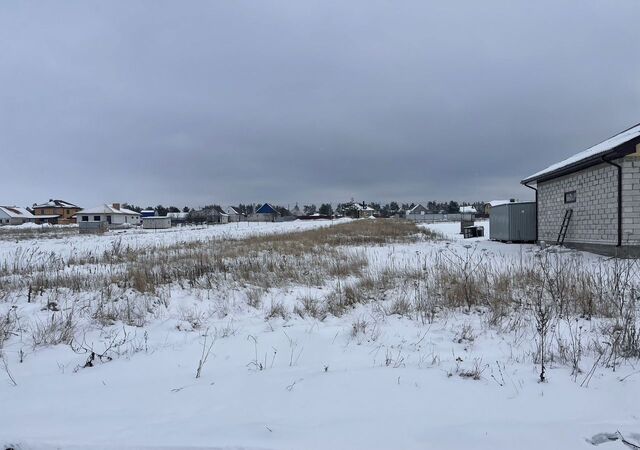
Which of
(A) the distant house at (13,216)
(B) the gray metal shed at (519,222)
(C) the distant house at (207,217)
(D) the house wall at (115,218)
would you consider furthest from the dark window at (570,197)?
(A) the distant house at (13,216)

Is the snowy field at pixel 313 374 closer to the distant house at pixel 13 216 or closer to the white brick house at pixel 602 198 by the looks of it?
the white brick house at pixel 602 198

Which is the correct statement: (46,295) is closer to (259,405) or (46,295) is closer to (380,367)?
(259,405)

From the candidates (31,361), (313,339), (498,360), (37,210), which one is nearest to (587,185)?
(498,360)

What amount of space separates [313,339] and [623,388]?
2.86 metres

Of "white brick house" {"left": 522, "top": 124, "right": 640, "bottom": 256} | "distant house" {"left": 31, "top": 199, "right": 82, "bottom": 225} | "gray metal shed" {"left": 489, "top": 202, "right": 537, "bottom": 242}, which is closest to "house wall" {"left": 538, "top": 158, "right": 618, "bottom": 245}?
"white brick house" {"left": 522, "top": 124, "right": 640, "bottom": 256}

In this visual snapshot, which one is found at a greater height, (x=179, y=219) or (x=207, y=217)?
(x=207, y=217)

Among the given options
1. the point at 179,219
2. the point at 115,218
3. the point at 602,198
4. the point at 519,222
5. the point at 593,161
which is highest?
the point at 593,161

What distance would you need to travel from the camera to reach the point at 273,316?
5180 millimetres

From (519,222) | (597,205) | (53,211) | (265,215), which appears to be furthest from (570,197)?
(53,211)

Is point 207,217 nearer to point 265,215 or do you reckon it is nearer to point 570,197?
point 265,215

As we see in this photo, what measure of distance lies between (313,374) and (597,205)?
13.7 meters

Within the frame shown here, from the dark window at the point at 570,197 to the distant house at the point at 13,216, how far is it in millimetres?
111424

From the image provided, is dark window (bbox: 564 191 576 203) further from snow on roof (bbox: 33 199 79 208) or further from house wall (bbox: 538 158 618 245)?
snow on roof (bbox: 33 199 79 208)

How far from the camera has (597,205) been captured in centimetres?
1270
